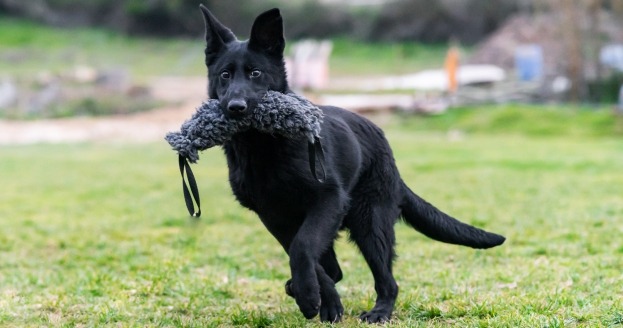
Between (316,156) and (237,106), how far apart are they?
23.1 inches

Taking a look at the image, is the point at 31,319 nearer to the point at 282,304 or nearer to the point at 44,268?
the point at 282,304

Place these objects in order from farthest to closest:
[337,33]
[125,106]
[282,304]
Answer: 1. [337,33]
2. [125,106]
3. [282,304]

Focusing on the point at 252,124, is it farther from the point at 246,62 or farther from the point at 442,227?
the point at 442,227

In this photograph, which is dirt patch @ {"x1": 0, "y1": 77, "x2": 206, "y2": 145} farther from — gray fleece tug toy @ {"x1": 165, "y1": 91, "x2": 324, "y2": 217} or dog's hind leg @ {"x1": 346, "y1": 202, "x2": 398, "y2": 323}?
gray fleece tug toy @ {"x1": 165, "y1": 91, "x2": 324, "y2": 217}

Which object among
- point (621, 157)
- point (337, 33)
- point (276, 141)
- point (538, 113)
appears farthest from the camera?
point (337, 33)

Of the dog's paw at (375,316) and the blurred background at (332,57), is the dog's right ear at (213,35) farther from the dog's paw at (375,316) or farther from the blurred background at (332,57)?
the blurred background at (332,57)

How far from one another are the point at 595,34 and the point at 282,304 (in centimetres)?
2085

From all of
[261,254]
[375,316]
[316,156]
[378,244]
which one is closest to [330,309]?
[375,316]

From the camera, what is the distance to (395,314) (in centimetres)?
500

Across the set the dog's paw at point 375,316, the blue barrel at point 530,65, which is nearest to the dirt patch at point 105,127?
the blue barrel at point 530,65

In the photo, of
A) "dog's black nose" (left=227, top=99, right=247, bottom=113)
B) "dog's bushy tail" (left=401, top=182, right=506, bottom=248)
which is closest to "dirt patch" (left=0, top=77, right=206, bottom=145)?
"dog's bushy tail" (left=401, top=182, right=506, bottom=248)

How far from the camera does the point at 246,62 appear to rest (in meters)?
4.49

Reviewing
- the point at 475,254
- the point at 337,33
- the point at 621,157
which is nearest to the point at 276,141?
the point at 475,254

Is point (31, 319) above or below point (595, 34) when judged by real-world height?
below
